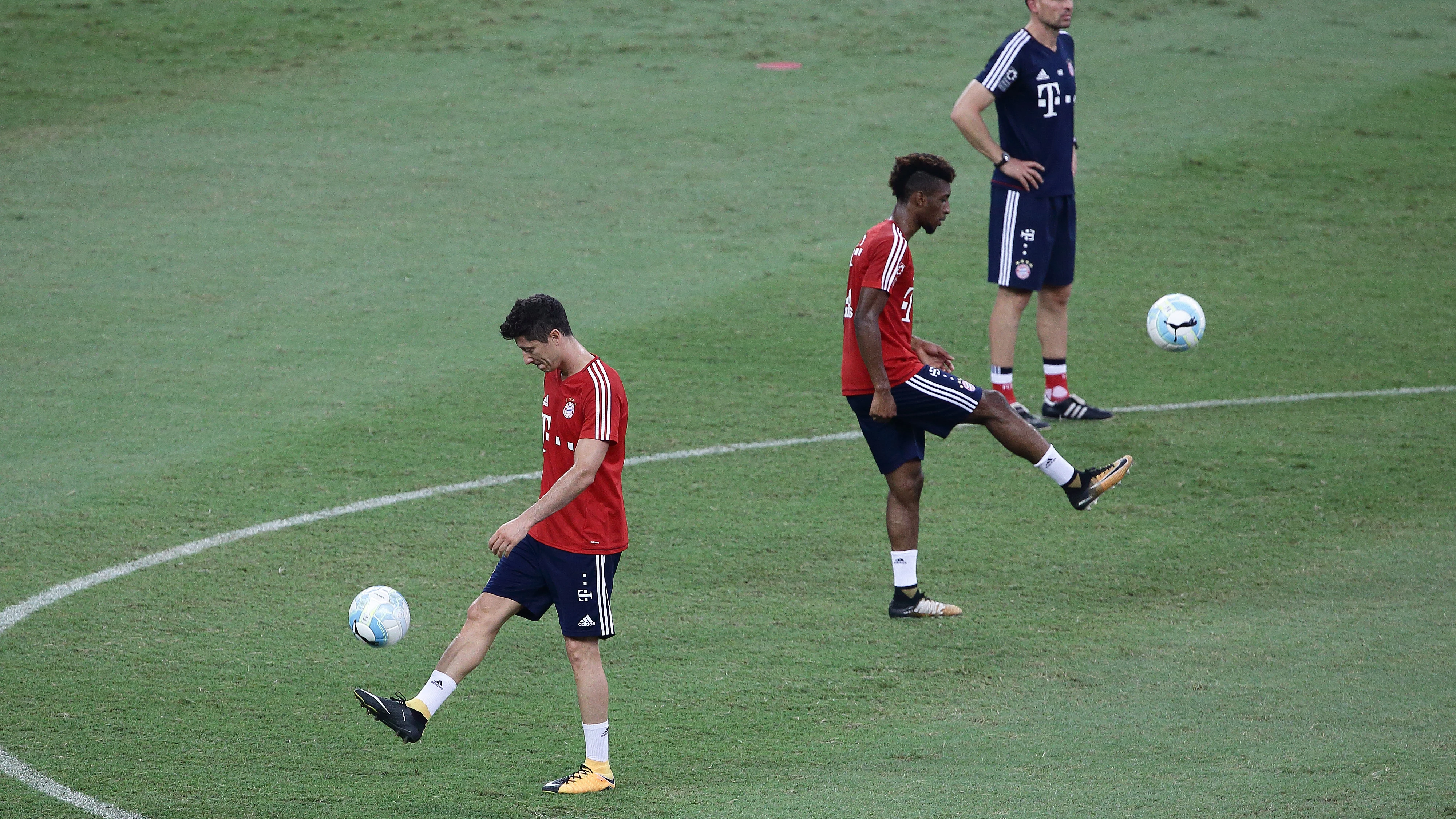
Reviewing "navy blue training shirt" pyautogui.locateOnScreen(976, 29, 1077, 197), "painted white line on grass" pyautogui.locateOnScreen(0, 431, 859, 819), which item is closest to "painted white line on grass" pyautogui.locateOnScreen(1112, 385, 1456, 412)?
"navy blue training shirt" pyautogui.locateOnScreen(976, 29, 1077, 197)

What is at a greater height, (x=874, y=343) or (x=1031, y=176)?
(x=1031, y=176)

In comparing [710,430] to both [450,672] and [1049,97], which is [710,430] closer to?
[1049,97]

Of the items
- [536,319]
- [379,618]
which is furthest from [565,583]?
[536,319]

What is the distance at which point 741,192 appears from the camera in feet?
50.0

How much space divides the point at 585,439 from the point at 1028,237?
4.84m

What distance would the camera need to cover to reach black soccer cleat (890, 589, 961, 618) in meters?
7.19

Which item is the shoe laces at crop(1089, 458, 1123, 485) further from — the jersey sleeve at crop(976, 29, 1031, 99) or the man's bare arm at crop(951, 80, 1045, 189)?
the jersey sleeve at crop(976, 29, 1031, 99)

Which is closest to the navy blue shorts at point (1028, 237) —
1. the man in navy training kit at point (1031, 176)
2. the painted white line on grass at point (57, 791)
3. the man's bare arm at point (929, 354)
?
the man in navy training kit at point (1031, 176)

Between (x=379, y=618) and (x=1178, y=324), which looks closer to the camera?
(x=379, y=618)

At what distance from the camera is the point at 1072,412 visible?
32.5 feet

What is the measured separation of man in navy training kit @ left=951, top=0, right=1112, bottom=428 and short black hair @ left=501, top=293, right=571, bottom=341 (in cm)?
448

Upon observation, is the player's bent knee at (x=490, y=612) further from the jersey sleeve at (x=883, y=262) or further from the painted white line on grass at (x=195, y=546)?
the jersey sleeve at (x=883, y=262)

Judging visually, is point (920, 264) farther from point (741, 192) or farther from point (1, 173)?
point (1, 173)

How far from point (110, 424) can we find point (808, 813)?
20.3 ft
